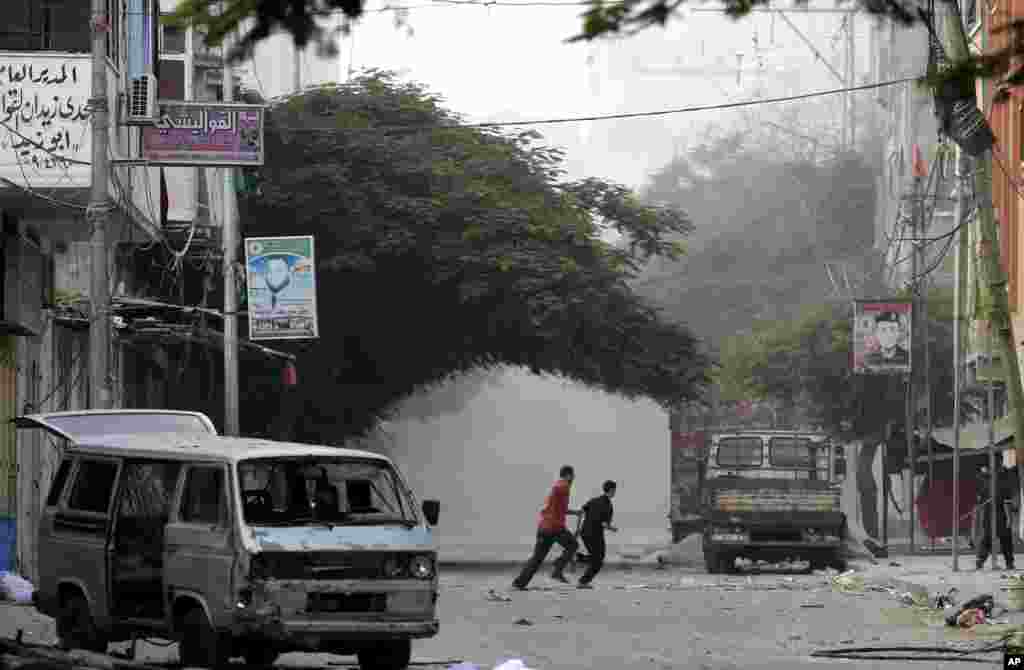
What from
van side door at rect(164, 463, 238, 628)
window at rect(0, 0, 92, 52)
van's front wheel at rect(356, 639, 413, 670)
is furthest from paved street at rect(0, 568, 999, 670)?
window at rect(0, 0, 92, 52)

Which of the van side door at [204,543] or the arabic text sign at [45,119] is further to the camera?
the arabic text sign at [45,119]

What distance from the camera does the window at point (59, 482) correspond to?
15.3 metres

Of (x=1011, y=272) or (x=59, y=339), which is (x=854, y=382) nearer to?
(x=1011, y=272)

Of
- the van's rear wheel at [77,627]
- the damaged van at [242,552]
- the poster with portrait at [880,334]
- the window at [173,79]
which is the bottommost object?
the van's rear wheel at [77,627]

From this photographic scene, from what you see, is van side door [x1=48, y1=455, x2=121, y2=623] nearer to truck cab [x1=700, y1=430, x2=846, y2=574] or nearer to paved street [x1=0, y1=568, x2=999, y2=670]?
paved street [x1=0, y1=568, x2=999, y2=670]

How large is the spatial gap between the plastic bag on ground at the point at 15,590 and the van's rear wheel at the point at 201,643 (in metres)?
6.88

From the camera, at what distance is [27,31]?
71.5ft

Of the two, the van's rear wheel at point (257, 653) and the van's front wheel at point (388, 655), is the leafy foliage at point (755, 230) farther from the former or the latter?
the van's rear wheel at point (257, 653)

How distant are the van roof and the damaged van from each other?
18 mm

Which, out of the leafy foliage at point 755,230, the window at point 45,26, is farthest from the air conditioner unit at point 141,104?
the leafy foliage at point 755,230

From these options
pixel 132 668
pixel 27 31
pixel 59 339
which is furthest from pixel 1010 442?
pixel 132 668

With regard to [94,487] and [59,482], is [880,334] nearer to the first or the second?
[59,482]

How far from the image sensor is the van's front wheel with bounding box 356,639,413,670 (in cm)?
1439

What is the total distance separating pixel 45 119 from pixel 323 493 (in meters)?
8.47
